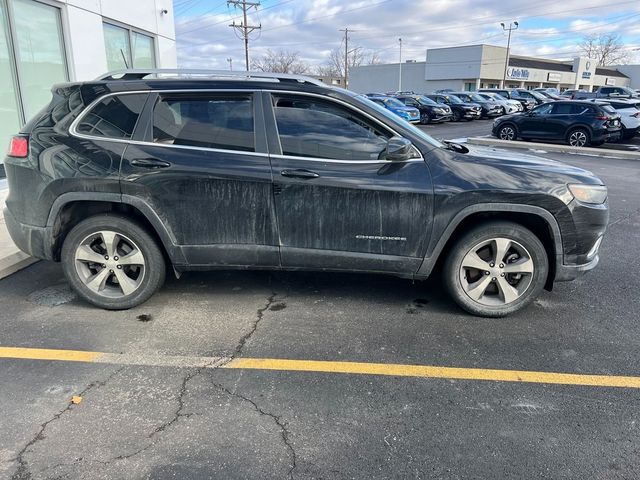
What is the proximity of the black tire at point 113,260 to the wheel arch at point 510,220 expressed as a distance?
2149 millimetres

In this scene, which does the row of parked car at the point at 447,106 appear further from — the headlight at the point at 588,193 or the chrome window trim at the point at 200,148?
the chrome window trim at the point at 200,148

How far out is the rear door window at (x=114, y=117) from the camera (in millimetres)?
3875

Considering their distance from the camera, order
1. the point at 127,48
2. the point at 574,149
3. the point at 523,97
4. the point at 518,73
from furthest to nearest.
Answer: the point at 518,73, the point at 523,97, the point at 574,149, the point at 127,48

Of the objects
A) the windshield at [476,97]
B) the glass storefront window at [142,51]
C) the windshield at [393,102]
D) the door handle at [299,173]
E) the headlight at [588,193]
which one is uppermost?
the glass storefront window at [142,51]

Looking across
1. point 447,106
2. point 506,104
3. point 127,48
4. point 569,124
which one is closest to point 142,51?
point 127,48

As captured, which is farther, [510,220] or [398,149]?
[510,220]

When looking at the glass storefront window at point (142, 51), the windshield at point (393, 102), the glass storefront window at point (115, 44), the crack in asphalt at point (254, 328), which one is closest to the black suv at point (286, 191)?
the crack in asphalt at point (254, 328)

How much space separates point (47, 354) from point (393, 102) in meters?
23.9

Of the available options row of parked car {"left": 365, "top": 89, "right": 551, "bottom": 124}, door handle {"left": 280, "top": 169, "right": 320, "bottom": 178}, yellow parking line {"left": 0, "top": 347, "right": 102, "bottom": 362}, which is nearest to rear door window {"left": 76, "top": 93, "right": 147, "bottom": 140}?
door handle {"left": 280, "top": 169, "right": 320, "bottom": 178}

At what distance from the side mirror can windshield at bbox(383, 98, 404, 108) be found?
21.7 metres

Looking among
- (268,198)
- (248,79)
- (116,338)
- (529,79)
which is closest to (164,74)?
(248,79)

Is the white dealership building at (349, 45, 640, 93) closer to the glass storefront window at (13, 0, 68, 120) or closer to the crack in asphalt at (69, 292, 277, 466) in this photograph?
the glass storefront window at (13, 0, 68, 120)

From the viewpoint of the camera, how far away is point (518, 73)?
2527 inches

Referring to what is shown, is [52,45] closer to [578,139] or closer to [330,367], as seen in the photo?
[330,367]
